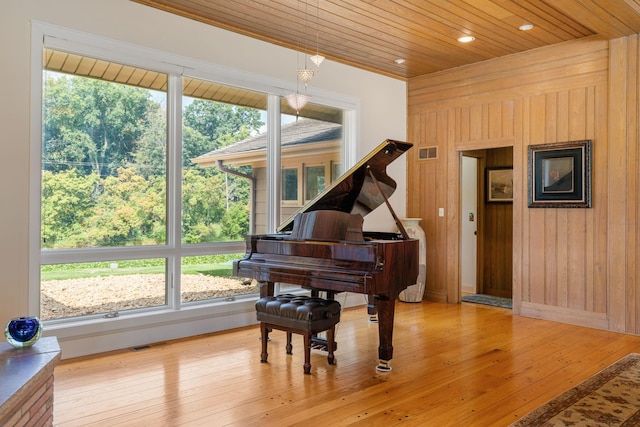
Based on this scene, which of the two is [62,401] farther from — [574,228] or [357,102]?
[574,228]

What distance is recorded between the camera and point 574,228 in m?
5.29

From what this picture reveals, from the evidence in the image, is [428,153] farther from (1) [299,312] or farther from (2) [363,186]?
(1) [299,312]

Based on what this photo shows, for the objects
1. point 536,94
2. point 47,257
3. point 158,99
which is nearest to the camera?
point 47,257

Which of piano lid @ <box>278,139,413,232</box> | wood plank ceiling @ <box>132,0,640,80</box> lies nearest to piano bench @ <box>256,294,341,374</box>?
piano lid @ <box>278,139,413,232</box>

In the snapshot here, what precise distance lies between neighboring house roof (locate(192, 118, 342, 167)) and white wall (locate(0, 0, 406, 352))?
48 cm

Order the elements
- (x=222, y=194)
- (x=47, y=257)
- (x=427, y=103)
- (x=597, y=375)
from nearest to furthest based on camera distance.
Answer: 1. (x=597, y=375)
2. (x=47, y=257)
3. (x=222, y=194)
4. (x=427, y=103)

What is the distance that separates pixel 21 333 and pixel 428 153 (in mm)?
5512

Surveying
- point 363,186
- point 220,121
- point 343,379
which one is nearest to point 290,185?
point 220,121

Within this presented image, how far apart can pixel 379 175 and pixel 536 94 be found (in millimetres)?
2733

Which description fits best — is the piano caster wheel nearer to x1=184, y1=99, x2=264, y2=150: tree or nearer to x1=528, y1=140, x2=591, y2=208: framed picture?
x1=184, y1=99, x2=264, y2=150: tree

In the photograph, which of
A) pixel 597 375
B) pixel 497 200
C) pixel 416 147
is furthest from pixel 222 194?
pixel 497 200

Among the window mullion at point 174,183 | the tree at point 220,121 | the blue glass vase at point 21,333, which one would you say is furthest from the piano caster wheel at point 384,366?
the tree at point 220,121

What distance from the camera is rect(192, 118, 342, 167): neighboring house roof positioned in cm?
503

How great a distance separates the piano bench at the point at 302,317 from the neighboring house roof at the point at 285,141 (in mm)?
1806
